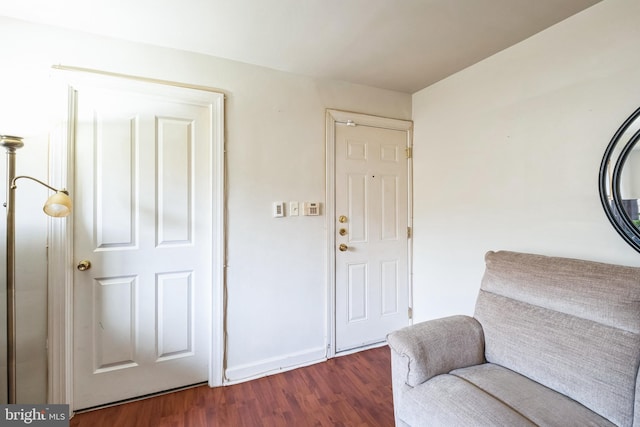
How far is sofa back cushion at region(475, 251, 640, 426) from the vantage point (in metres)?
Answer: 1.12

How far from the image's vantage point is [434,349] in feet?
4.70

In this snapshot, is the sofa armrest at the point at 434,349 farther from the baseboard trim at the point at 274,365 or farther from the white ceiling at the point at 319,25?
the white ceiling at the point at 319,25

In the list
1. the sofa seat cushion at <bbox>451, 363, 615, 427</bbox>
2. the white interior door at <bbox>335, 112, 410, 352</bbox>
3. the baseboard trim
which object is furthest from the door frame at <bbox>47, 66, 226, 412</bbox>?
the sofa seat cushion at <bbox>451, 363, 615, 427</bbox>

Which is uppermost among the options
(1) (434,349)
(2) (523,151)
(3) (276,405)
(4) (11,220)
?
(2) (523,151)

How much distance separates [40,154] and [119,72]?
65cm

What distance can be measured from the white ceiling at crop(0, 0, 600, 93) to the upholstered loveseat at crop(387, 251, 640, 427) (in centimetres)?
134

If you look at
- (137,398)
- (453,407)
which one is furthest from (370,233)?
(137,398)

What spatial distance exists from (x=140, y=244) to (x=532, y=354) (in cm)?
225

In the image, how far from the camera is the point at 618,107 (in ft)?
4.73

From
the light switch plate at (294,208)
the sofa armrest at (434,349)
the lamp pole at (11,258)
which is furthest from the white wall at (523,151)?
the lamp pole at (11,258)

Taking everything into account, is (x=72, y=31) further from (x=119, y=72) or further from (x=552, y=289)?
(x=552, y=289)

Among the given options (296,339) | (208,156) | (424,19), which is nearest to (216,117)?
(208,156)

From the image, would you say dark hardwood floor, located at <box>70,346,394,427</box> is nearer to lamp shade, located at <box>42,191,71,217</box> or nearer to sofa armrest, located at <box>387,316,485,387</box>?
sofa armrest, located at <box>387,316,485,387</box>

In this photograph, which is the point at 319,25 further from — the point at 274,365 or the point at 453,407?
the point at 274,365
